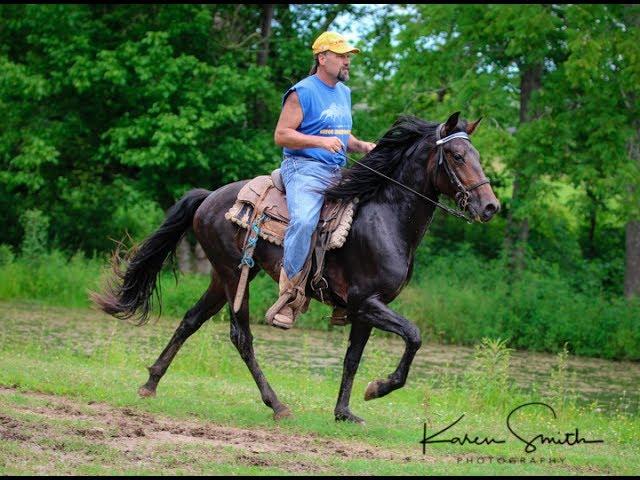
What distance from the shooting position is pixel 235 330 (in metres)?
9.02

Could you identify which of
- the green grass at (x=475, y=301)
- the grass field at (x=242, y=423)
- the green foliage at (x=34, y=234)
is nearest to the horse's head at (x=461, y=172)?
the grass field at (x=242, y=423)

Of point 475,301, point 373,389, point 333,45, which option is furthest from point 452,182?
point 475,301

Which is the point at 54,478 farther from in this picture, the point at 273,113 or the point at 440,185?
the point at 273,113

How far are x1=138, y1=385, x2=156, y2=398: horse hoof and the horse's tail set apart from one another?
71 cm

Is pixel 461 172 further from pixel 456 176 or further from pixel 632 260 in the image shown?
pixel 632 260

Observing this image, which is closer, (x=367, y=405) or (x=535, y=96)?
(x=367, y=405)

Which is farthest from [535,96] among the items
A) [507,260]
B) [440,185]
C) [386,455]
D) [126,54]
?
[386,455]

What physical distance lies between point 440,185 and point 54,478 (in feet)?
12.8

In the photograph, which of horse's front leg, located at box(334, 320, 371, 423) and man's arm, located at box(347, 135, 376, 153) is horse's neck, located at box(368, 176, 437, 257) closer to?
horse's front leg, located at box(334, 320, 371, 423)

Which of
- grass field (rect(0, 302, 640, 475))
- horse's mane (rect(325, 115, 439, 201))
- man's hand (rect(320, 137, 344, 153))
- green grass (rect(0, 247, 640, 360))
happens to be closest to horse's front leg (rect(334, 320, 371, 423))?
grass field (rect(0, 302, 640, 475))

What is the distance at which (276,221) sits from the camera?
8703 millimetres

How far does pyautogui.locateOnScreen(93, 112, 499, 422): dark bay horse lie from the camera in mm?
7832

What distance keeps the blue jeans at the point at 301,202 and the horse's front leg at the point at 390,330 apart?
71cm

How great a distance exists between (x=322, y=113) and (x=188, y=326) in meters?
2.50
